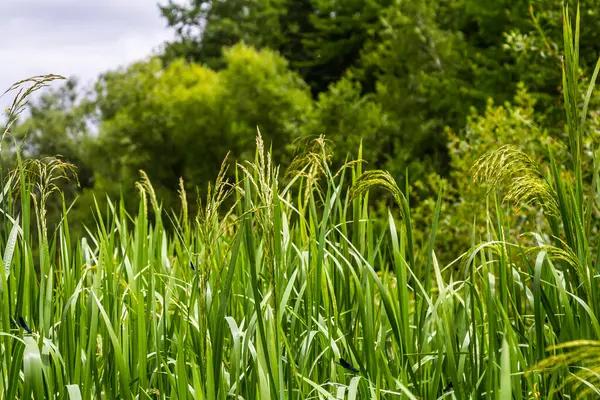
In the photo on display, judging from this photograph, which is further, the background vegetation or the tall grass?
the background vegetation

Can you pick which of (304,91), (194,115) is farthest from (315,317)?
(194,115)

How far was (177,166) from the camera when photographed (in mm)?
27203

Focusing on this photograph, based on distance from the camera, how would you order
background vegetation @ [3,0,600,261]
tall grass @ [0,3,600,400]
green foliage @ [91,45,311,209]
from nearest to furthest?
→ 1. tall grass @ [0,3,600,400]
2. background vegetation @ [3,0,600,261]
3. green foliage @ [91,45,311,209]

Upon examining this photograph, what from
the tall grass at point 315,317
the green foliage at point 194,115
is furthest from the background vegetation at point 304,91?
the tall grass at point 315,317

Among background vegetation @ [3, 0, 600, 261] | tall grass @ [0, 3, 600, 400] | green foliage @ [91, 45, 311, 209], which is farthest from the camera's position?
green foliage @ [91, 45, 311, 209]

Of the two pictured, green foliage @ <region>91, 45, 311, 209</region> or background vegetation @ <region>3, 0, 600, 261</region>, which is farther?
green foliage @ <region>91, 45, 311, 209</region>

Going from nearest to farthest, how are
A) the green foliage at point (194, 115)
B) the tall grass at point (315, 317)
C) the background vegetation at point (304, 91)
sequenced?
the tall grass at point (315, 317) < the background vegetation at point (304, 91) < the green foliage at point (194, 115)

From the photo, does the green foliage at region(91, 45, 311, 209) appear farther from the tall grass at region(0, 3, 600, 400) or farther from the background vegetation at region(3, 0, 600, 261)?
the tall grass at region(0, 3, 600, 400)

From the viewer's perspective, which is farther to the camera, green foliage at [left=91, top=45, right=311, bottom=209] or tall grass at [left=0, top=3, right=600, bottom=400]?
green foliage at [left=91, top=45, right=311, bottom=209]

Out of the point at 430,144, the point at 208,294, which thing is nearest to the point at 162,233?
the point at 208,294

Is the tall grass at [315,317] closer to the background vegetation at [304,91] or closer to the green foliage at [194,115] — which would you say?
the background vegetation at [304,91]

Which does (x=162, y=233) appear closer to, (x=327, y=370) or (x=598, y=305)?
(x=327, y=370)

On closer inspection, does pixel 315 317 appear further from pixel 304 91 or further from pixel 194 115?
pixel 194 115

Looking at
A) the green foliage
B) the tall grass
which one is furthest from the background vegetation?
the tall grass
